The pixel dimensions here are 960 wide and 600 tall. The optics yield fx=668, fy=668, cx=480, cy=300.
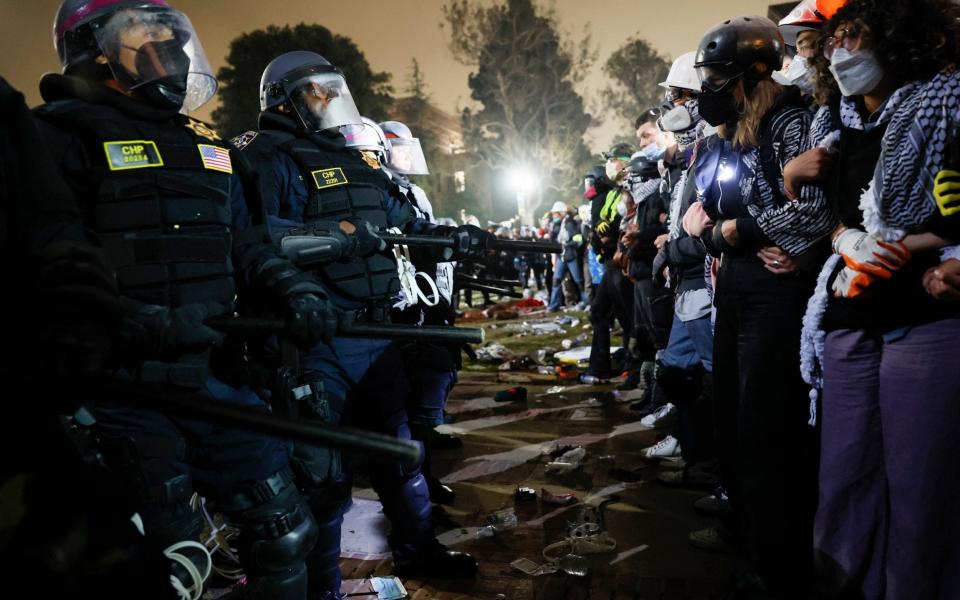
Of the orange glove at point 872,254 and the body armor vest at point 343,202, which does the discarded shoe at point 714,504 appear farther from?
the body armor vest at point 343,202

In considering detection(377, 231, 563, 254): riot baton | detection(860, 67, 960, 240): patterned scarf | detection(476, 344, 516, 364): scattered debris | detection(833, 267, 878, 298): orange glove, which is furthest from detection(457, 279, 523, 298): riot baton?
detection(476, 344, 516, 364): scattered debris

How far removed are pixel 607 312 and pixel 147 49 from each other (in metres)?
6.12

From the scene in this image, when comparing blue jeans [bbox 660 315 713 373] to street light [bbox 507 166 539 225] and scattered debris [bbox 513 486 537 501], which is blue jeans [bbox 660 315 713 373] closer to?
scattered debris [bbox 513 486 537 501]

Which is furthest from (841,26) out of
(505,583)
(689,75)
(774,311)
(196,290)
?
(505,583)

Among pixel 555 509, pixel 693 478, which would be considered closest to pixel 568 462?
pixel 555 509

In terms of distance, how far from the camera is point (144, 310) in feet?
6.91

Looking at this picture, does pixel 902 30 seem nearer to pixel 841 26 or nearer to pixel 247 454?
pixel 841 26

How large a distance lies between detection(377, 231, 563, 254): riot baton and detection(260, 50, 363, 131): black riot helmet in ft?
2.33

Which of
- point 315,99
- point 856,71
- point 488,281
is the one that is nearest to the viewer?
point 856,71

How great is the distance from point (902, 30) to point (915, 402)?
1.23 metres

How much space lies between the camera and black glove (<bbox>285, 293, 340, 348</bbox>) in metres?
2.42

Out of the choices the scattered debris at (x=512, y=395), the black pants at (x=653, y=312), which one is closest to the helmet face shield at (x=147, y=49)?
the black pants at (x=653, y=312)

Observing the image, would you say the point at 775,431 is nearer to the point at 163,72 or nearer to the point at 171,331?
the point at 171,331

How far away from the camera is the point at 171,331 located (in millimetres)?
2080
